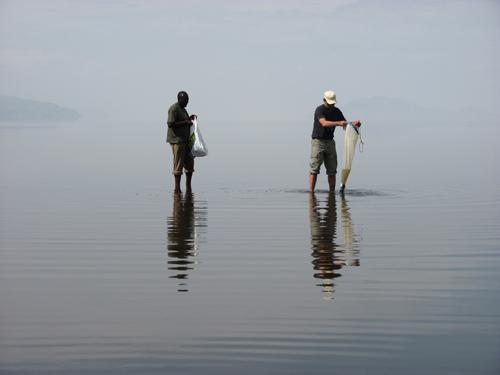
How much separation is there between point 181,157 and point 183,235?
494 centimetres

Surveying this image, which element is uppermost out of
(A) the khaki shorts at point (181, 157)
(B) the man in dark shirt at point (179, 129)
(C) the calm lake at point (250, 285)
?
(B) the man in dark shirt at point (179, 129)

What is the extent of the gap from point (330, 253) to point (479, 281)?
5.77ft

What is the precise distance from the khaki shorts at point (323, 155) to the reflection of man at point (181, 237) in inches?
88.6

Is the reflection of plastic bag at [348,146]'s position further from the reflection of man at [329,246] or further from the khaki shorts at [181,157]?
the khaki shorts at [181,157]

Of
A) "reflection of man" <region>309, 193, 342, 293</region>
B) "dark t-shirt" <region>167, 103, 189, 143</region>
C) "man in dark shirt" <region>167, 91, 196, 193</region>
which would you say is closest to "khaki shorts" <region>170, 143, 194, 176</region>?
"man in dark shirt" <region>167, 91, 196, 193</region>

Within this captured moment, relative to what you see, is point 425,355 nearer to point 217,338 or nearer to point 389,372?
point 389,372

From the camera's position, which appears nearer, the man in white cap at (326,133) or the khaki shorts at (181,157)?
the man in white cap at (326,133)

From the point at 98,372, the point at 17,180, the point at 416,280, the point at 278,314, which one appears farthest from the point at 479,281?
the point at 17,180

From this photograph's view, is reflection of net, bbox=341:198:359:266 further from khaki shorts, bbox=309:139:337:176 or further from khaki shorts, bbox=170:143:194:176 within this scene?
khaki shorts, bbox=170:143:194:176

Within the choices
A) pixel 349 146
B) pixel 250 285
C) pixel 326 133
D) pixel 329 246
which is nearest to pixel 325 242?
pixel 329 246

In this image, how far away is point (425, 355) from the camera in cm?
482

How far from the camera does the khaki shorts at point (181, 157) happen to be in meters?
14.2

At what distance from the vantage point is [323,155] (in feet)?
46.1

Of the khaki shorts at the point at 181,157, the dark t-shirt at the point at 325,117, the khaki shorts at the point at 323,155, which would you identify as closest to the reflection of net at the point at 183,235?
the khaki shorts at the point at 181,157
